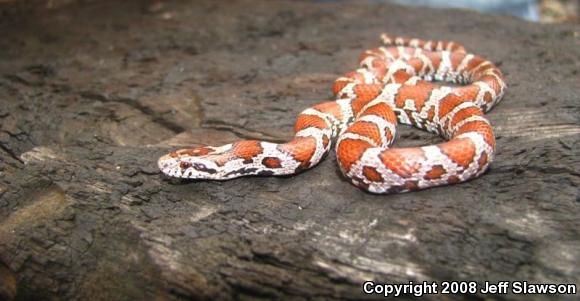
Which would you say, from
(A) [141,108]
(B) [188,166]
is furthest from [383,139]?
(A) [141,108]

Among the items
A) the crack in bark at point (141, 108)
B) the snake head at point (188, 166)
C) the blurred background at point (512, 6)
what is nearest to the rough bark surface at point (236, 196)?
the crack in bark at point (141, 108)

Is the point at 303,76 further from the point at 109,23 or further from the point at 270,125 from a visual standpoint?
the point at 109,23

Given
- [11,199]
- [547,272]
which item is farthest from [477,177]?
[11,199]

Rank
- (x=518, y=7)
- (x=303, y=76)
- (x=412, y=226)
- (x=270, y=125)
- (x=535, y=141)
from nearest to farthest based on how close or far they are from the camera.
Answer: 1. (x=412, y=226)
2. (x=535, y=141)
3. (x=270, y=125)
4. (x=303, y=76)
5. (x=518, y=7)

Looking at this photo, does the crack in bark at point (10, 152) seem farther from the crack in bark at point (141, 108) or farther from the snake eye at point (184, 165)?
the snake eye at point (184, 165)

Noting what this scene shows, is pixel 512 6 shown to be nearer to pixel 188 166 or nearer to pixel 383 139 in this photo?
pixel 383 139

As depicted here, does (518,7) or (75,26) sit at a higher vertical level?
(518,7)

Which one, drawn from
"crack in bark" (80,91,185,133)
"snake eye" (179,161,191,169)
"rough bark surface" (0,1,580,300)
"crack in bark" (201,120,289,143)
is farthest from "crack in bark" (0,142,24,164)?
"crack in bark" (201,120,289,143)
